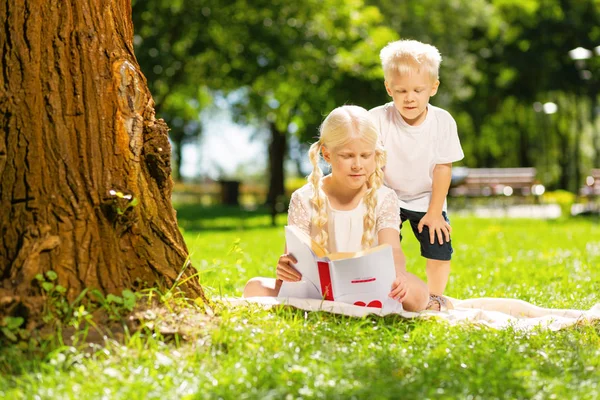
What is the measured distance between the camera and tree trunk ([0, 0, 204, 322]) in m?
4.09

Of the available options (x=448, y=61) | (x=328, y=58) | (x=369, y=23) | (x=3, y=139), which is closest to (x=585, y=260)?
(x=3, y=139)

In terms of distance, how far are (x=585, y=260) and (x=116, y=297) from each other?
6511 mm

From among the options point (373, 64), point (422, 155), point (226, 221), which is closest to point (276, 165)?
point (373, 64)

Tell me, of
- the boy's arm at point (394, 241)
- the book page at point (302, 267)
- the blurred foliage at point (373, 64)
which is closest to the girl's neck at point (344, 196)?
the boy's arm at point (394, 241)

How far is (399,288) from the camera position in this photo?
477 cm

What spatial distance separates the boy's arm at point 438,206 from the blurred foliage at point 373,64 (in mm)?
15421

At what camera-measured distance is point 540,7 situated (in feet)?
128

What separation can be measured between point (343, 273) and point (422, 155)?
1.17 meters

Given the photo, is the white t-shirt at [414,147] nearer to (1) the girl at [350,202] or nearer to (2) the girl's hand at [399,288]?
(1) the girl at [350,202]

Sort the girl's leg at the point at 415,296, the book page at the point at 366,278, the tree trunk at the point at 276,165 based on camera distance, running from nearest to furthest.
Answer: the book page at the point at 366,278 < the girl's leg at the point at 415,296 < the tree trunk at the point at 276,165

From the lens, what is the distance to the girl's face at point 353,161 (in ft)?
15.7

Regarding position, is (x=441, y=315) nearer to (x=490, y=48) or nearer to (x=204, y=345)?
(x=204, y=345)

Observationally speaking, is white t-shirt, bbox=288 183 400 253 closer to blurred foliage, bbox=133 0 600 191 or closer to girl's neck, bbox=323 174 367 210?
girl's neck, bbox=323 174 367 210

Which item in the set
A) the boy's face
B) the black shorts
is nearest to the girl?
the boy's face
